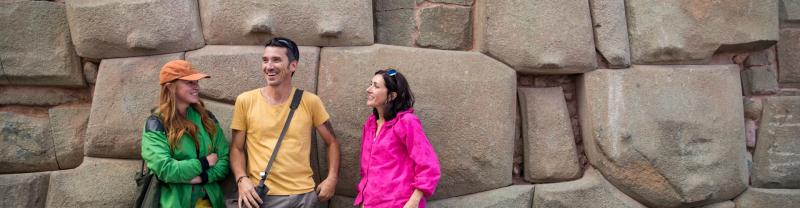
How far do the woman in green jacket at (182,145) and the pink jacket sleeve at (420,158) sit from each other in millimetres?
948

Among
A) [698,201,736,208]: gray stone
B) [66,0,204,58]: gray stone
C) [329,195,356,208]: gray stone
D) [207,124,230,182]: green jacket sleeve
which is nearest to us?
[207,124,230,182]: green jacket sleeve

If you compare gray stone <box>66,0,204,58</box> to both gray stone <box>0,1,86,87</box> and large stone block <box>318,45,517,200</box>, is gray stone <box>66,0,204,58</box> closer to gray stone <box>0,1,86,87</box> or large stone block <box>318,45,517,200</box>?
gray stone <box>0,1,86,87</box>

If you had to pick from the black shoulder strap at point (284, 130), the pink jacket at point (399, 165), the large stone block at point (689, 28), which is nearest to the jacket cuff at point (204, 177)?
the black shoulder strap at point (284, 130)

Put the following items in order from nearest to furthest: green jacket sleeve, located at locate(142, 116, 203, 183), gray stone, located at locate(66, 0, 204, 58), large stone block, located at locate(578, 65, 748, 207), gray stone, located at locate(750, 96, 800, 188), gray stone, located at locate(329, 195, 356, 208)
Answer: green jacket sleeve, located at locate(142, 116, 203, 183) < gray stone, located at locate(66, 0, 204, 58) < gray stone, located at locate(329, 195, 356, 208) < large stone block, located at locate(578, 65, 748, 207) < gray stone, located at locate(750, 96, 800, 188)

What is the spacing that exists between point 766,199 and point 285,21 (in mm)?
3172

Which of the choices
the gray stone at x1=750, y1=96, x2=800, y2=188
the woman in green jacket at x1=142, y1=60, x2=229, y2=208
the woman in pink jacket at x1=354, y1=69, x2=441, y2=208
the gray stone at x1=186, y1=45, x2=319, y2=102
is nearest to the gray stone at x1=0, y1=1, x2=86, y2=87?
the gray stone at x1=186, y1=45, x2=319, y2=102

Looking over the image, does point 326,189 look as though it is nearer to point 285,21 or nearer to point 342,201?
point 342,201

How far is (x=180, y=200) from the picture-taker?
322cm

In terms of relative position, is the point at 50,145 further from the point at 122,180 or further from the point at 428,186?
the point at 428,186

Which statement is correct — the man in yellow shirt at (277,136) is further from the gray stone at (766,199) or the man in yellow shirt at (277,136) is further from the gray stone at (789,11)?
the gray stone at (789,11)

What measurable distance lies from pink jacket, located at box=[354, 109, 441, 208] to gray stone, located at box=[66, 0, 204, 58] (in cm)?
132

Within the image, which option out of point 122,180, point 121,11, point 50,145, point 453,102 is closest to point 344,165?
point 453,102

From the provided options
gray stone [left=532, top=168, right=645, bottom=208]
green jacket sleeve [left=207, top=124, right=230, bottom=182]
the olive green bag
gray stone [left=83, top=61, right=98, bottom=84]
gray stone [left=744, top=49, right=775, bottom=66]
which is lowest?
gray stone [left=532, top=168, right=645, bottom=208]

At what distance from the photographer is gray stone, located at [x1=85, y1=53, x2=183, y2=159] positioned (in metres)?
3.71
